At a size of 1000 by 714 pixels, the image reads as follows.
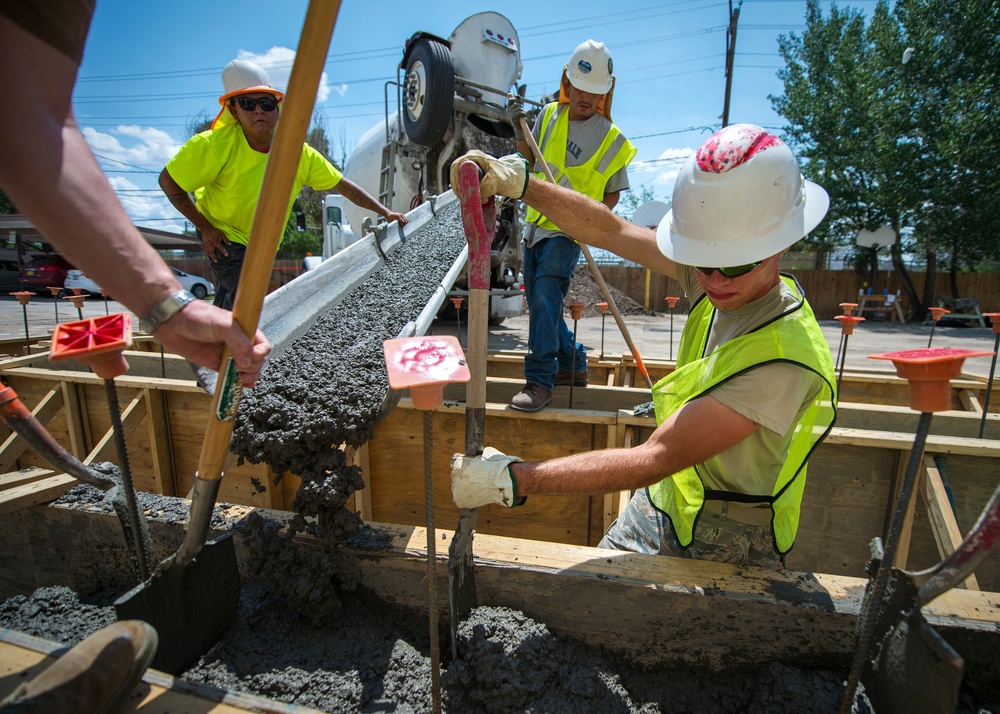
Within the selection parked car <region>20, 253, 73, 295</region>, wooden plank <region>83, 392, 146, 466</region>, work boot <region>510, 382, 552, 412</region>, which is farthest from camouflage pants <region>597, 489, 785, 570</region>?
parked car <region>20, 253, 73, 295</region>

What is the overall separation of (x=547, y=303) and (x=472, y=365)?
1.64m

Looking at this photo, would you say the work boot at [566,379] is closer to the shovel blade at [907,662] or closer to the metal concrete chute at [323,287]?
the metal concrete chute at [323,287]

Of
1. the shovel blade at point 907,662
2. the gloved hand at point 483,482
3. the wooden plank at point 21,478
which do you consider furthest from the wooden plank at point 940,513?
the wooden plank at point 21,478

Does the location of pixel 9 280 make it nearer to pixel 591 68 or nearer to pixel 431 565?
pixel 591 68

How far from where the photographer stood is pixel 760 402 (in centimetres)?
136

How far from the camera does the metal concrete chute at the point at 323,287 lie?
2.60 metres

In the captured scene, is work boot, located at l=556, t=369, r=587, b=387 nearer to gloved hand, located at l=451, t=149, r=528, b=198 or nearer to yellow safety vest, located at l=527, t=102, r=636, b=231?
yellow safety vest, located at l=527, t=102, r=636, b=231

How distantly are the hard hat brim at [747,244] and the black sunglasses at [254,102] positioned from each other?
2.51 meters

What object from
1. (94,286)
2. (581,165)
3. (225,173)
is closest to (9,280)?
(94,286)

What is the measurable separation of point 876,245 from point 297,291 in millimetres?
18908

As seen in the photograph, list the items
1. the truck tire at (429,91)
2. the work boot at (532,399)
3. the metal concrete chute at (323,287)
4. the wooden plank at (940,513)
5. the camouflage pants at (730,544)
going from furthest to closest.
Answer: the truck tire at (429,91) < the work boot at (532,399) < the metal concrete chute at (323,287) < the wooden plank at (940,513) < the camouflage pants at (730,544)

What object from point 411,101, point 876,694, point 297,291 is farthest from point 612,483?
point 411,101

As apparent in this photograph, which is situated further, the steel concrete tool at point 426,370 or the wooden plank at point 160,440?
the wooden plank at point 160,440

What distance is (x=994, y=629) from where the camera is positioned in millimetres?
1314
